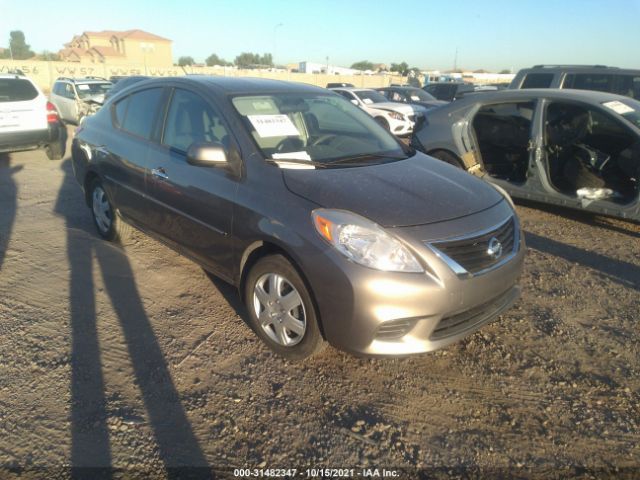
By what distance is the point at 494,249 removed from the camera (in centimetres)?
265

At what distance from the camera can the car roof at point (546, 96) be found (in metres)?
5.11

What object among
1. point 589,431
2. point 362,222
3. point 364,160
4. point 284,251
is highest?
point 364,160

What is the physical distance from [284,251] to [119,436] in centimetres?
124

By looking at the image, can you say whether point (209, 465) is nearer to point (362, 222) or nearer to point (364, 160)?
point (362, 222)

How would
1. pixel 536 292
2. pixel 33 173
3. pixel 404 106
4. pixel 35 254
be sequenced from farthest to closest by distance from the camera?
pixel 404 106, pixel 33 173, pixel 35 254, pixel 536 292

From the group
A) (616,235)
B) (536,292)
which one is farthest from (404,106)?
(536,292)

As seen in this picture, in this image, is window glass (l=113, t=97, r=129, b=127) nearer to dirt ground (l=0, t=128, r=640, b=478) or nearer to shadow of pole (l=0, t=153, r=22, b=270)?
dirt ground (l=0, t=128, r=640, b=478)

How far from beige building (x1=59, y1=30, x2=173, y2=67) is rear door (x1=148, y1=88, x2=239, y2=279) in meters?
80.2

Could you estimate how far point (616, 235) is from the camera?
502cm

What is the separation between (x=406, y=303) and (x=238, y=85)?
7.18 feet

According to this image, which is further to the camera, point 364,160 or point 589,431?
point 364,160

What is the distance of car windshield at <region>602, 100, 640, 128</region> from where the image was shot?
488 cm

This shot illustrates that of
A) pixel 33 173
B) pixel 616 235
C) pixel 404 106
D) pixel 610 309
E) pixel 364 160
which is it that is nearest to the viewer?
pixel 364 160

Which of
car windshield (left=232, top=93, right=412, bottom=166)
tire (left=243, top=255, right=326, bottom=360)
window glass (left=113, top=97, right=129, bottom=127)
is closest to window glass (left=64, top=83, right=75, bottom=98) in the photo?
window glass (left=113, top=97, right=129, bottom=127)
